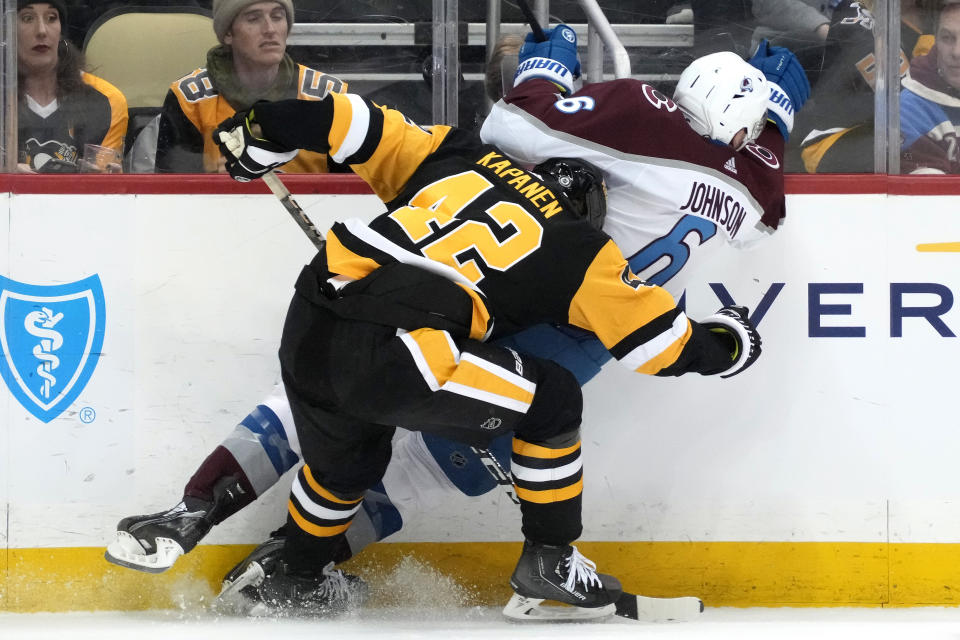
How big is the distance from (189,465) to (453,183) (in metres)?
0.94

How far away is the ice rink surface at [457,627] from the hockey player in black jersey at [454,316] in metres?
0.14

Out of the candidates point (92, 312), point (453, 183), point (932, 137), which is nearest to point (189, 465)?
point (92, 312)

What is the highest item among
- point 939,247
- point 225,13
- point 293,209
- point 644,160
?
point 225,13

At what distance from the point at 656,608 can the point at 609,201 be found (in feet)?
2.89

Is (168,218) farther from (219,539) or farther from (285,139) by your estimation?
(219,539)

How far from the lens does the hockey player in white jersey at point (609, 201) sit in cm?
224

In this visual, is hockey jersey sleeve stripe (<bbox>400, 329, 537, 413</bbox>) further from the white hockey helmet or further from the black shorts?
the white hockey helmet

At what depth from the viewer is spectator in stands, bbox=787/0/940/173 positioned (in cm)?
258

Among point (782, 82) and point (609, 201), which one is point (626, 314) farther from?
point (782, 82)

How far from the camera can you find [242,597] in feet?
7.85

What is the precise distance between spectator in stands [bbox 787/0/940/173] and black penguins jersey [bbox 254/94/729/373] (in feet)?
2.29

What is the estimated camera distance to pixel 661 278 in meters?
2.39

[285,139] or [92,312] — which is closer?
[285,139]

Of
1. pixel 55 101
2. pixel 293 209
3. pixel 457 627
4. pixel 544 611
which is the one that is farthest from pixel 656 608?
pixel 55 101
